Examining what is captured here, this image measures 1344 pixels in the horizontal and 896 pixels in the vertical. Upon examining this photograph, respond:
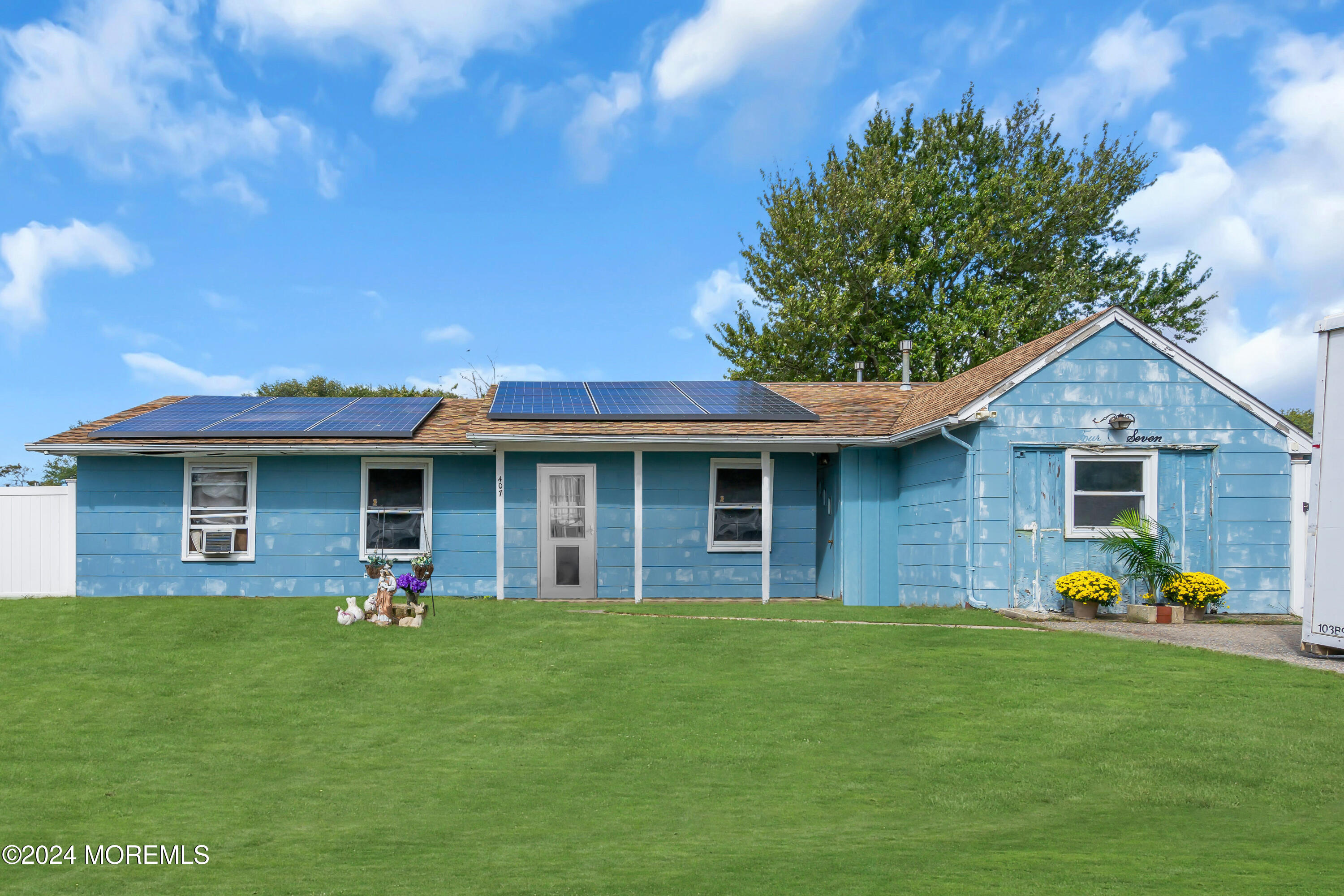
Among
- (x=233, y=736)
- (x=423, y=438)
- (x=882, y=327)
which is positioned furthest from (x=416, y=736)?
(x=882, y=327)

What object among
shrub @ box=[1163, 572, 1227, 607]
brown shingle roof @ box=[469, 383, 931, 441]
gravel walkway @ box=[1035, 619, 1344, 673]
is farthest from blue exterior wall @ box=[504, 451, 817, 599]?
shrub @ box=[1163, 572, 1227, 607]

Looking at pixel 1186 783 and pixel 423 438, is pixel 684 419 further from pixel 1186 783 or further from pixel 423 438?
pixel 1186 783

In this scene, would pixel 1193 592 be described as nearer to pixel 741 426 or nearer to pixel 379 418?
pixel 741 426

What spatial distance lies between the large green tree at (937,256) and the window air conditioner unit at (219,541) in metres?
19.4

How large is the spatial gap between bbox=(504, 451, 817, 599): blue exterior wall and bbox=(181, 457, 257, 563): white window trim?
4.30 metres

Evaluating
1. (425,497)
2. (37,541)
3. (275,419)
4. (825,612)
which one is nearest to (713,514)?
(825,612)

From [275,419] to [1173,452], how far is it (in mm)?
14872

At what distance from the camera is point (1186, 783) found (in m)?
6.82

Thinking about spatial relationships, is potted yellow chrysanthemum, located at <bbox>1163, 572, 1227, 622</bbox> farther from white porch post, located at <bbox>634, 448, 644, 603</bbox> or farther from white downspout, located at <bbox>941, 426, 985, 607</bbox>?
white porch post, located at <bbox>634, 448, 644, 603</bbox>

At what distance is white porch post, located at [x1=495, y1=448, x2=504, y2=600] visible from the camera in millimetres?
16453

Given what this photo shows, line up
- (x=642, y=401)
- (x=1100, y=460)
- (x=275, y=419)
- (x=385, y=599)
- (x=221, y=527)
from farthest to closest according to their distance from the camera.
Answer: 1. (x=642, y=401)
2. (x=275, y=419)
3. (x=221, y=527)
4. (x=1100, y=460)
5. (x=385, y=599)

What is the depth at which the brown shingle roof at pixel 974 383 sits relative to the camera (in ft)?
48.0

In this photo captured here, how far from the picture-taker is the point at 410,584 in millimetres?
12727

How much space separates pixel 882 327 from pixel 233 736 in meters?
27.0
